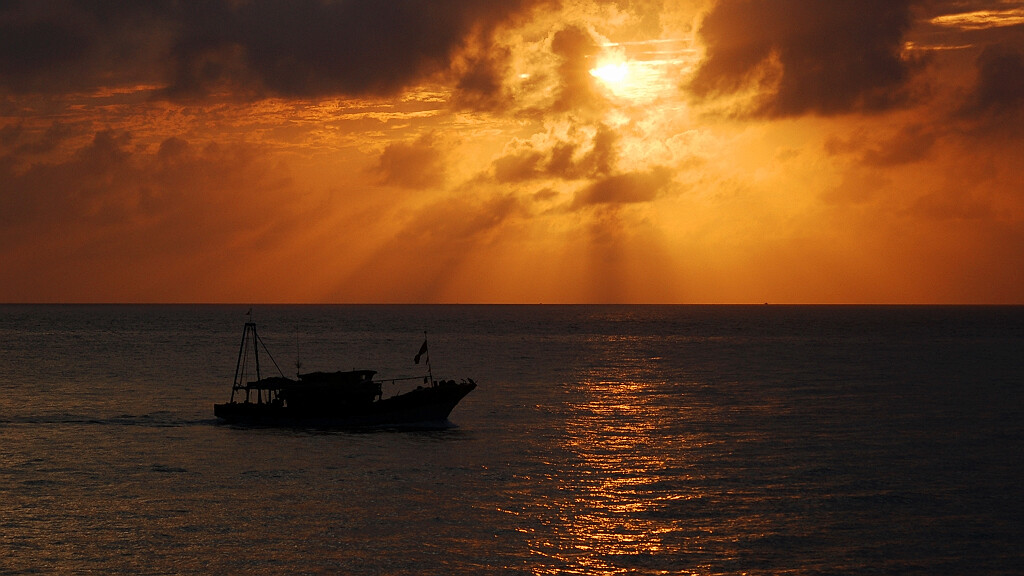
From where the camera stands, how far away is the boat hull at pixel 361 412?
206ft

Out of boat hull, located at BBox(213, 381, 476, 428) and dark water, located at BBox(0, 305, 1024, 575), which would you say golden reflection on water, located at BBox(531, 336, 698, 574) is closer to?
dark water, located at BBox(0, 305, 1024, 575)

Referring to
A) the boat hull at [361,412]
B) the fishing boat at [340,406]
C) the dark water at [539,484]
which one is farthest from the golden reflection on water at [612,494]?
the fishing boat at [340,406]

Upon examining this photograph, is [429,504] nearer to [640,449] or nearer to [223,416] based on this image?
[640,449]

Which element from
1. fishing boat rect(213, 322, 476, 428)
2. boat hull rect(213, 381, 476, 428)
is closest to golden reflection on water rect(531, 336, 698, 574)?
boat hull rect(213, 381, 476, 428)

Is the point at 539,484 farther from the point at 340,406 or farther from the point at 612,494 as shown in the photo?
the point at 340,406

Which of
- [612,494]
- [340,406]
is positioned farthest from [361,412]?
[612,494]

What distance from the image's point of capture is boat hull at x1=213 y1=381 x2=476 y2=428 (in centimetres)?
6288

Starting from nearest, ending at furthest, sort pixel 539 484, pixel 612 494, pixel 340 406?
pixel 612 494
pixel 539 484
pixel 340 406

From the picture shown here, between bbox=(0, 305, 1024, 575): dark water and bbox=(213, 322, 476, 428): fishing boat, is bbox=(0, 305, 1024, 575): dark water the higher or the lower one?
the lower one

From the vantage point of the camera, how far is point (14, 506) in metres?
38.7

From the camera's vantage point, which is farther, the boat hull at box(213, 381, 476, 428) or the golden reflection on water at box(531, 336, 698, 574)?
the boat hull at box(213, 381, 476, 428)

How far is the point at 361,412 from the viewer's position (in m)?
63.0

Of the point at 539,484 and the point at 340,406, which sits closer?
the point at 539,484

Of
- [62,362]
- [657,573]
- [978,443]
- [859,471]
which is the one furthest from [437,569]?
[62,362]
